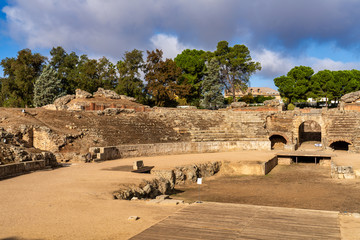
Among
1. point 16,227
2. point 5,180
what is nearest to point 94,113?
point 5,180

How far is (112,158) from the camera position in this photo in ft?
79.6

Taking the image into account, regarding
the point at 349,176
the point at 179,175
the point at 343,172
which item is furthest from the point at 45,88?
the point at 349,176

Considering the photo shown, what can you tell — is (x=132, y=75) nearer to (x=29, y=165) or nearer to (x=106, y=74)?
(x=106, y=74)

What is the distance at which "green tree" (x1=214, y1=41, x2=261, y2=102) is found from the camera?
5694cm

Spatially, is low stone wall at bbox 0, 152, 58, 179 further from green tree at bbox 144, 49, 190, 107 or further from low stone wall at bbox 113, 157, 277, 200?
green tree at bbox 144, 49, 190, 107

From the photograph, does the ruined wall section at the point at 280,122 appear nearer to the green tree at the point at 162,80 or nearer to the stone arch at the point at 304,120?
the stone arch at the point at 304,120

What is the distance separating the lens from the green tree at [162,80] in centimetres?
4850

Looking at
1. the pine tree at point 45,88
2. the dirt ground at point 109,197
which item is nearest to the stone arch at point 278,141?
the dirt ground at point 109,197

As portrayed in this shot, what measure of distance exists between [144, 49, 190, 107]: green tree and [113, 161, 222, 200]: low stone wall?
85.4ft

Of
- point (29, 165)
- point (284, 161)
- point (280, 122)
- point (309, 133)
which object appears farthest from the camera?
point (309, 133)

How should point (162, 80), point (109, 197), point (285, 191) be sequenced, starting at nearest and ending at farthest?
point (109, 197), point (285, 191), point (162, 80)

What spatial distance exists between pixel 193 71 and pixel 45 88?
25.3 m

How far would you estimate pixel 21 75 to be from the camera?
44656 millimetres

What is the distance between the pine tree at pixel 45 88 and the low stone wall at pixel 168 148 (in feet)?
72.5
